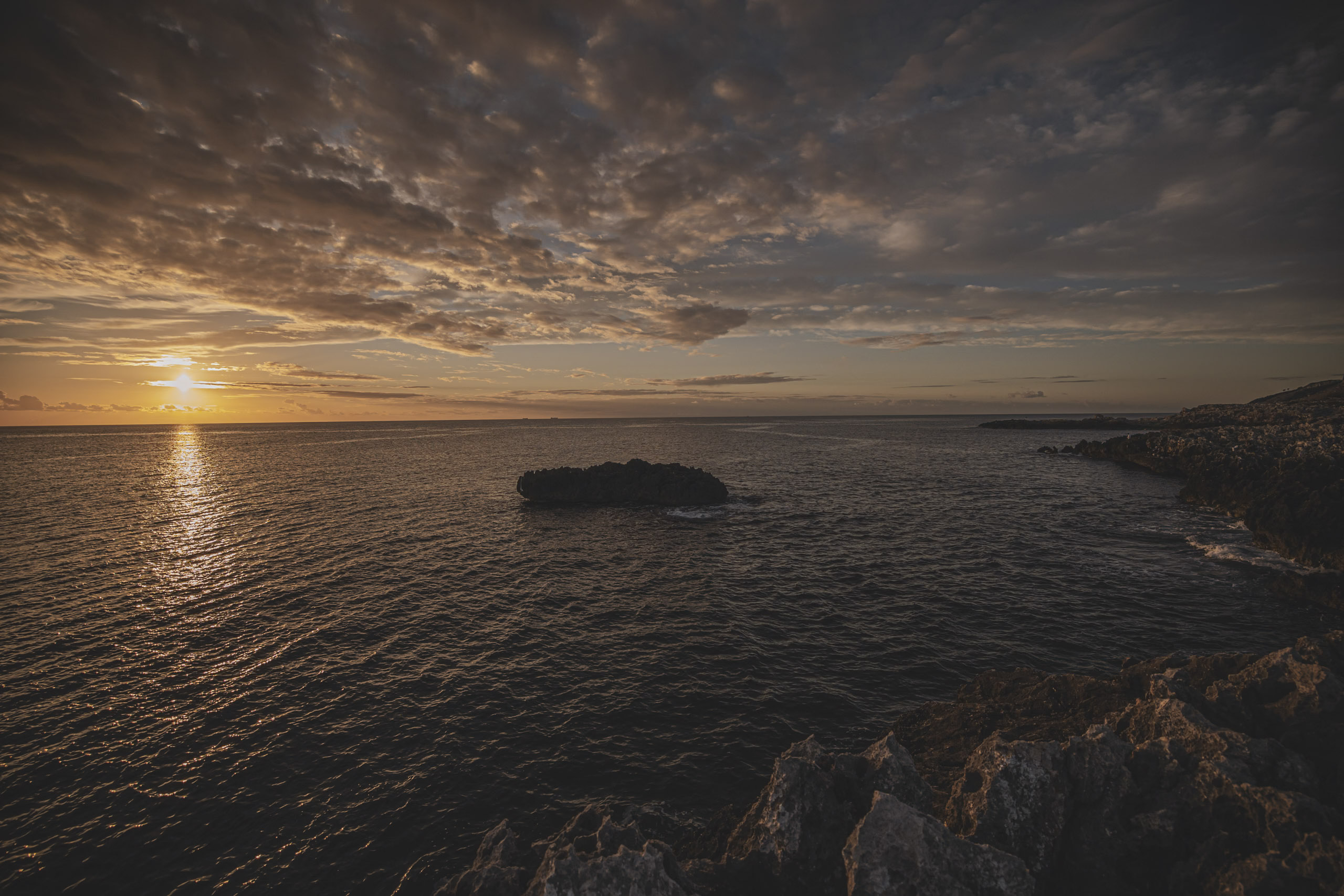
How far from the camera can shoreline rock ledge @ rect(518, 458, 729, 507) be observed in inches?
2219

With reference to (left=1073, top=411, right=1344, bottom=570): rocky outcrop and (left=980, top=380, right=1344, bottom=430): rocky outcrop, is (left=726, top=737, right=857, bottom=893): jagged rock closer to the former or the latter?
(left=1073, top=411, right=1344, bottom=570): rocky outcrop

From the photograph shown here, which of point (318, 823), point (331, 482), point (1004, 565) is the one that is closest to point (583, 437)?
point (331, 482)

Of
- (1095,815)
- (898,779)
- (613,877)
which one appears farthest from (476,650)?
(1095,815)

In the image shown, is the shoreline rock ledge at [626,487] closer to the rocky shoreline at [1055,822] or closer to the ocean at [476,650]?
the ocean at [476,650]

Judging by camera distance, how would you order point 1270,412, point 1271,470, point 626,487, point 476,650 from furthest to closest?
point 1270,412 → point 626,487 → point 1271,470 → point 476,650

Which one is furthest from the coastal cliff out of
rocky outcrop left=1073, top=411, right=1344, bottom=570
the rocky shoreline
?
the rocky shoreline

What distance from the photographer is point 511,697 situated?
19.8 meters

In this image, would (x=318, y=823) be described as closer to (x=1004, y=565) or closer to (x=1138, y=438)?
(x=1004, y=565)

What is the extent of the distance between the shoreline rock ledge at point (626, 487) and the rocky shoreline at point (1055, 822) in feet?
144

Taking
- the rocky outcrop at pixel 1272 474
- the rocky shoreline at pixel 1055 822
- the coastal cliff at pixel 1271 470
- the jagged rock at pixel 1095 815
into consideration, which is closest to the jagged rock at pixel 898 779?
the rocky shoreline at pixel 1055 822

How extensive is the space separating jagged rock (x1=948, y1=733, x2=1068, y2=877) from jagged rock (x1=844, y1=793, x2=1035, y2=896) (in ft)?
3.04

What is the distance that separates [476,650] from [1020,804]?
2066 centimetres

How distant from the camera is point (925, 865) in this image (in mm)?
8164

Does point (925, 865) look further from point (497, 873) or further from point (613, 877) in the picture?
point (497, 873)
